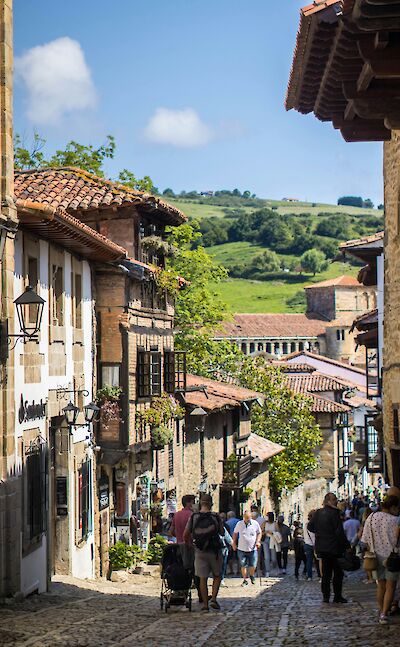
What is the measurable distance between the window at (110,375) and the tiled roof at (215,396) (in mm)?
9920

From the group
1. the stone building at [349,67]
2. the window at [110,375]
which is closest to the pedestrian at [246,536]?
the window at [110,375]

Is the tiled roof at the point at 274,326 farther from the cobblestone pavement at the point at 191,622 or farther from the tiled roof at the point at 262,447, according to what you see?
the cobblestone pavement at the point at 191,622

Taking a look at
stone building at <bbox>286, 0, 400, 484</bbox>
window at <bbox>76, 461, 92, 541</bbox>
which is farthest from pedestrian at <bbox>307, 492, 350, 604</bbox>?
window at <bbox>76, 461, 92, 541</bbox>

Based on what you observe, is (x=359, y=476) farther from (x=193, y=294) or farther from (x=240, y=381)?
(x=193, y=294)

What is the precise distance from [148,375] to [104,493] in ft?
10.9

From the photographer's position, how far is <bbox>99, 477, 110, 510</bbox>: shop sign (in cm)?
2662

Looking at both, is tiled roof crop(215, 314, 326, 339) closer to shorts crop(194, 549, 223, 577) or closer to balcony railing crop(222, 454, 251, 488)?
balcony railing crop(222, 454, 251, 488)

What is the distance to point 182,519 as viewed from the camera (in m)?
17.6

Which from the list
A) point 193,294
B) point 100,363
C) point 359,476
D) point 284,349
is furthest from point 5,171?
point 284,349

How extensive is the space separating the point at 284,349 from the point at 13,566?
478 ft

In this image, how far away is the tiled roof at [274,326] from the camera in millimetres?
156250

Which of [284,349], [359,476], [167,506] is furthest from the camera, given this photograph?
[284,349]

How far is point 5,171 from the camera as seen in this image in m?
17.8

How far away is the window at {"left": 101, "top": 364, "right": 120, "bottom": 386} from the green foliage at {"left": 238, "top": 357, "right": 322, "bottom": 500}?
26584mm
